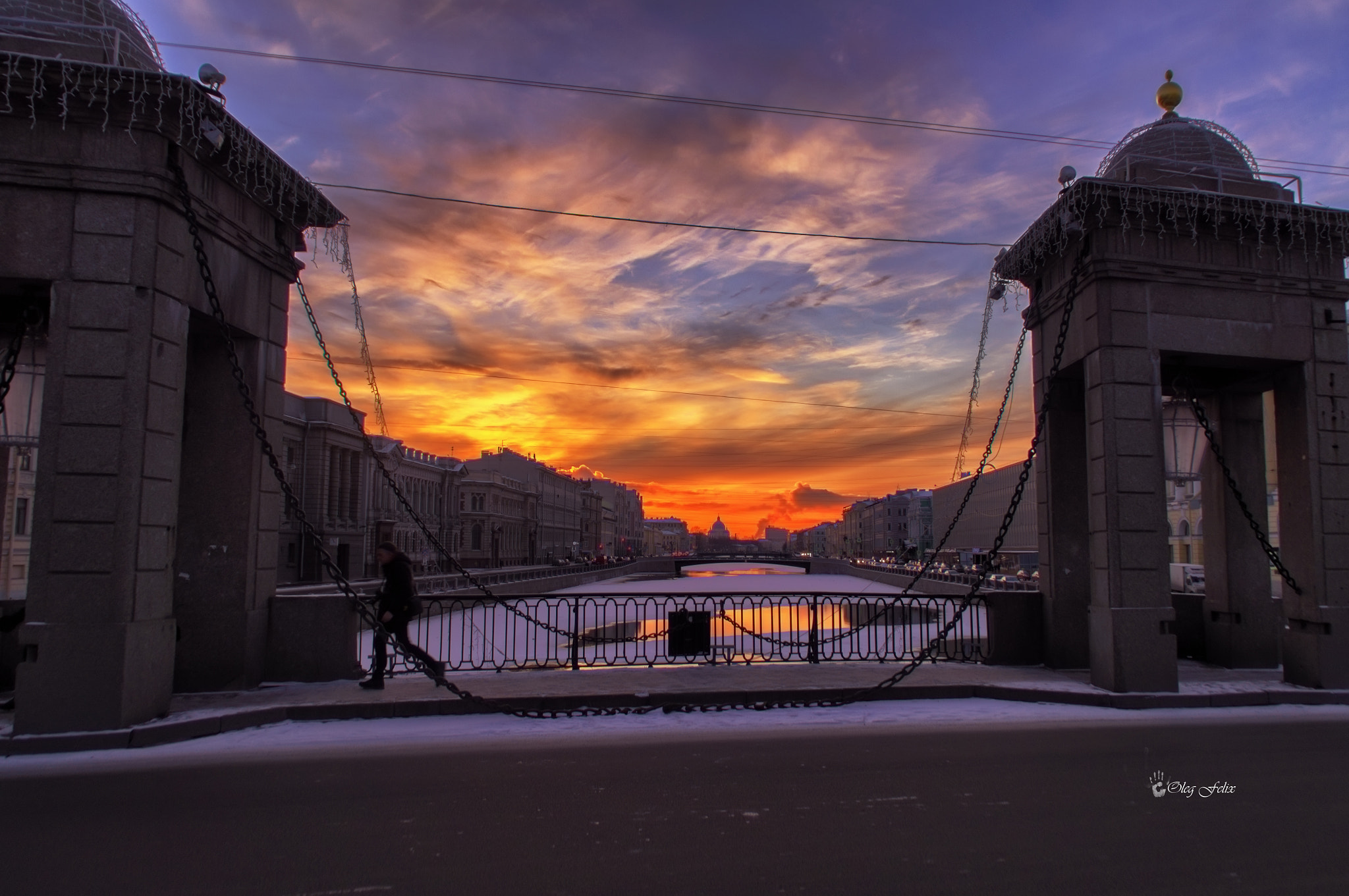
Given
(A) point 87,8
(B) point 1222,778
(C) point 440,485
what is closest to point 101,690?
(A) point 87,8

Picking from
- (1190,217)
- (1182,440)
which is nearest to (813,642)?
Answer: (1182,440)

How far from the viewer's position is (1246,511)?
1159cm

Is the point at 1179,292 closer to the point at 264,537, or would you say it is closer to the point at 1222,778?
the point at 1222,778

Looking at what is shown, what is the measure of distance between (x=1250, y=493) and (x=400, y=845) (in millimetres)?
13346

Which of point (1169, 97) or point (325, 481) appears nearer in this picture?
point (1169, 97)

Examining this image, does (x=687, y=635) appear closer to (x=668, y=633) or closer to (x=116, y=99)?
(x=668, y=633)

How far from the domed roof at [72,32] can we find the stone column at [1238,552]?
1578 cm

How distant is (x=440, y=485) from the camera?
8575 centimetres

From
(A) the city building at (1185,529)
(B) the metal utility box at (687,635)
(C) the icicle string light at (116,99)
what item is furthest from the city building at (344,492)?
(A) the city building at (1185,529)

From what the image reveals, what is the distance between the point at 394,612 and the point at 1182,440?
1277 centimetres

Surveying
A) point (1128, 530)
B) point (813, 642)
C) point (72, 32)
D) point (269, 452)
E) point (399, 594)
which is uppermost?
point (72, 32)

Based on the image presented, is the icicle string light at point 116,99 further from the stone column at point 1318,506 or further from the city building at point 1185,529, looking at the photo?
the city building at point 1185,529

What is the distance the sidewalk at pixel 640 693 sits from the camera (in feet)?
26.3

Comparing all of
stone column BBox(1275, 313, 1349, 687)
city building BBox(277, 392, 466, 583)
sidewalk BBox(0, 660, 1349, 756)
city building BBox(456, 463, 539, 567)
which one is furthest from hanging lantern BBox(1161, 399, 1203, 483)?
city building BBox(456, 463, 539, 567)
